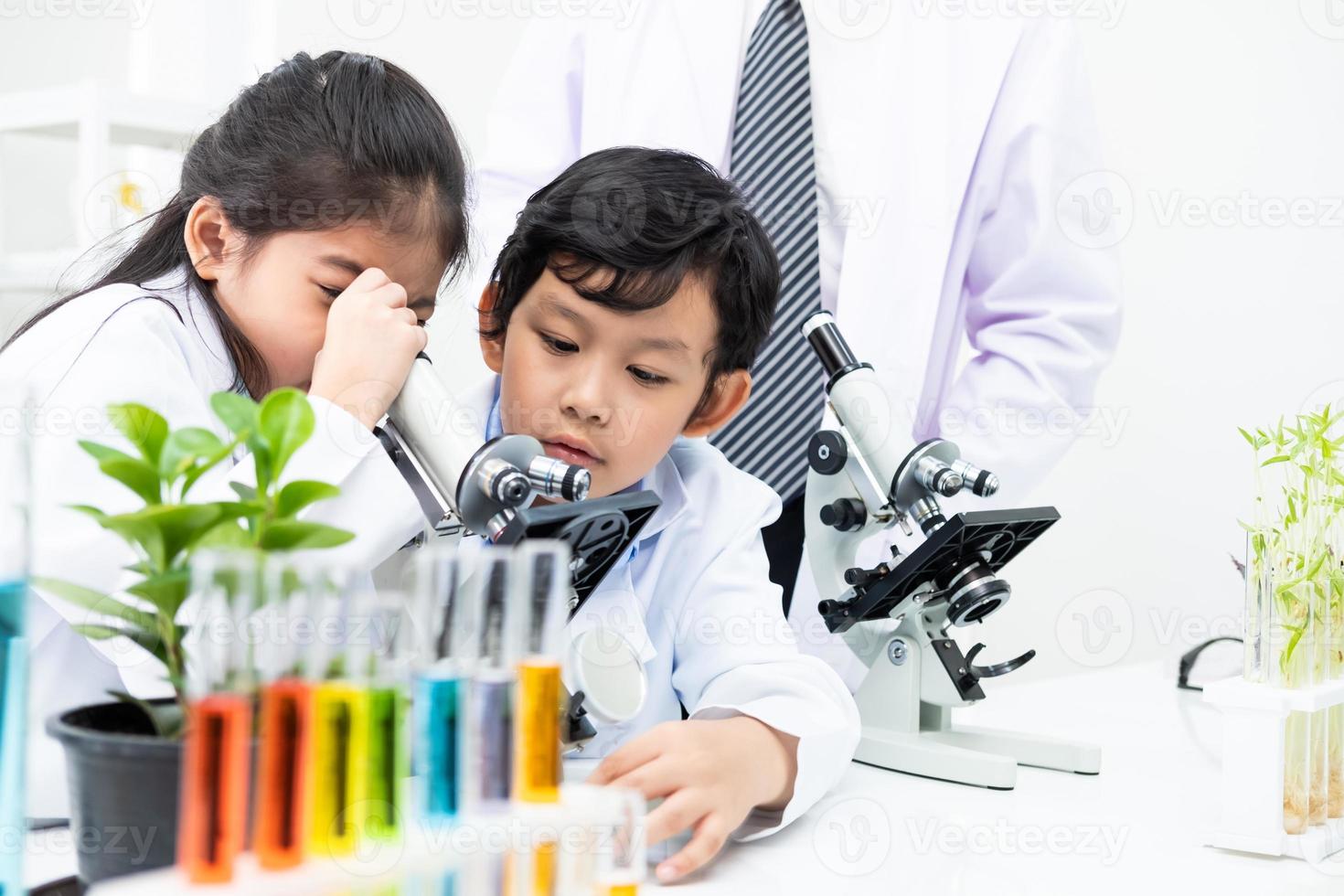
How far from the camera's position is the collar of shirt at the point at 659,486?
4.25 feet

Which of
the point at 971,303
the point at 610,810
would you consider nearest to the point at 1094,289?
the point at 971,303

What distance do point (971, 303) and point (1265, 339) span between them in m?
1.17

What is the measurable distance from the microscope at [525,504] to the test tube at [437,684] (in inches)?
8.1

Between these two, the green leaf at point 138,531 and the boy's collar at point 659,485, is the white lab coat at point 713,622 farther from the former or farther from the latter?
the green leaf at point 138,531

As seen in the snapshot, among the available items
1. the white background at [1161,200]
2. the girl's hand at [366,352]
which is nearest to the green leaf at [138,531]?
the girl's hand at [366,352]

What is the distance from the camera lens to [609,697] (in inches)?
32.3

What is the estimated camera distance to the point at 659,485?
4.42 feet

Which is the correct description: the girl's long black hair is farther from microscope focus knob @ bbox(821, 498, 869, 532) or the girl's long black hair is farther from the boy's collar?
microscope focus knob @ bbox(821, 498, 869, 532)

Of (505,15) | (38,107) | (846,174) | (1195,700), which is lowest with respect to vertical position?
(1195,700)

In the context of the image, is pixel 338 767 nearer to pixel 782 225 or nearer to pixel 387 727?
pixel 387 727

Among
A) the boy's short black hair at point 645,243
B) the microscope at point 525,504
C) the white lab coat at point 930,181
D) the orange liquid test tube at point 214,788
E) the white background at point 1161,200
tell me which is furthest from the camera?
the white background at point 1161,200

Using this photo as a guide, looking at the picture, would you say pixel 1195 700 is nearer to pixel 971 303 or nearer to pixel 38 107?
pixel 971 303

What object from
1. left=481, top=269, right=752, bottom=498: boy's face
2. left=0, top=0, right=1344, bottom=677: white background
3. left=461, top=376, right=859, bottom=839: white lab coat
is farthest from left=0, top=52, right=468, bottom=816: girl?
left=0, top=0, right=1344, bottom=677: white background

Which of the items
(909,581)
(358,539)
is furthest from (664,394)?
(358,539)
